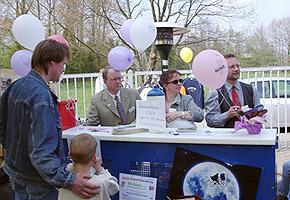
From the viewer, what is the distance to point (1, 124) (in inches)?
82.5

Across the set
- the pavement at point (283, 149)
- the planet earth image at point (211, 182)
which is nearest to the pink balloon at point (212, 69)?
the planet earth image at point (211, 182)

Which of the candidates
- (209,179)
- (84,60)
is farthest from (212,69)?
(84,60)

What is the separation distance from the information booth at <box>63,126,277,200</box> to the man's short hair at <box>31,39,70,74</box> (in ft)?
2.74

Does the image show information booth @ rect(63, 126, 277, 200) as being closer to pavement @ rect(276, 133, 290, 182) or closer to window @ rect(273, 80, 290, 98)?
pavement @ rect(276, 133, 290, 182)

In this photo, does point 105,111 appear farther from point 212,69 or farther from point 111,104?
point 212,69

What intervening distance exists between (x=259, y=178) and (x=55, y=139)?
1.20 metres

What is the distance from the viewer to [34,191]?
6.46 feet

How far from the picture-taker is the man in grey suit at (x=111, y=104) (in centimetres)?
363

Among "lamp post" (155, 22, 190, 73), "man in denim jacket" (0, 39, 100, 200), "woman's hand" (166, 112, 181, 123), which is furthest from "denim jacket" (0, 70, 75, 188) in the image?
"lamp post" (155, 22, 190, 73)

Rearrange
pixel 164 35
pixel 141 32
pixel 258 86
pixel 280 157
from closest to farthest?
pixel 141 32 < pixel 280 157 < pixel 258 86 < pixel 164 35

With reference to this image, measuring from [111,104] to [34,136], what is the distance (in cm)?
183

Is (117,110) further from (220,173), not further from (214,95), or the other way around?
(220,173)

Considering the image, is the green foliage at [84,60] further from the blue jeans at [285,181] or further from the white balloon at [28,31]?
the blue jeans at [285,181]

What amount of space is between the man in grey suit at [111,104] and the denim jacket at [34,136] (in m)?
1.61
